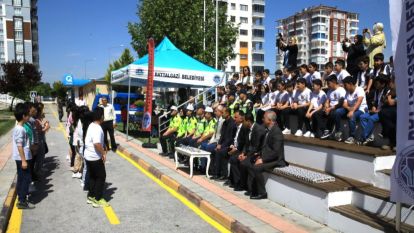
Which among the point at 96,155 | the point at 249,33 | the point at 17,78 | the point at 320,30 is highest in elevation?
the point at 320,30

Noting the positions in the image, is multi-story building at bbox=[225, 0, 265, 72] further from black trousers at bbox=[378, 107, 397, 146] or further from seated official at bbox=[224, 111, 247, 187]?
black trousers at bbox=[378, 107, 397, 146]

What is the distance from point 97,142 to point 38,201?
1972 mm

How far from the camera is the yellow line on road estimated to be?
19.5 feet

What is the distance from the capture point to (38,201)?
7.52 m

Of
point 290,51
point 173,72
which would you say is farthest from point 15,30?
point 290,51

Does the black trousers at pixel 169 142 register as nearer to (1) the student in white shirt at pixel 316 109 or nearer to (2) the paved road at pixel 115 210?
(2) the paved road at pixel 115 210

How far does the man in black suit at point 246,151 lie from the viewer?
303 inches

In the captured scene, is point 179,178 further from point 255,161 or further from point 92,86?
point 92,86

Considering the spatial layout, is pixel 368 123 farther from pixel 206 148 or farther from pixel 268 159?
pixel 206 148

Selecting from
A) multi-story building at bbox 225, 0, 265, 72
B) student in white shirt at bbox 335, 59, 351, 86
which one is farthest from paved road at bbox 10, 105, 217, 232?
multi-story building at bbox 225, 0, 265, 72

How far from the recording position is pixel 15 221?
6.32 meters

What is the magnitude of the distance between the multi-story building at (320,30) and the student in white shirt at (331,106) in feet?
400

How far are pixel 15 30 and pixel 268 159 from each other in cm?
9149

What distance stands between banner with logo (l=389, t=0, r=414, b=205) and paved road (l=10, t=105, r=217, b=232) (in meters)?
2.93
